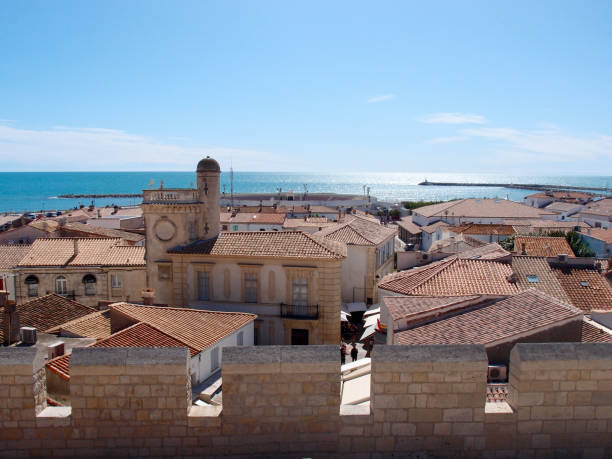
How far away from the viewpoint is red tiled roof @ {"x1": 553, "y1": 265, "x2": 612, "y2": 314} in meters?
21.8

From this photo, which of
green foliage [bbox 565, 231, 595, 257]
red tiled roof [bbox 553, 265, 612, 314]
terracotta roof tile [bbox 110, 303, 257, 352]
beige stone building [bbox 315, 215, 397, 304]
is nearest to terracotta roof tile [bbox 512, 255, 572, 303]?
red tiled roof [bbox 553, 265, 612, 314]

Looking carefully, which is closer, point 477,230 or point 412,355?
point 412,355

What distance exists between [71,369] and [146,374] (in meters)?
0.98

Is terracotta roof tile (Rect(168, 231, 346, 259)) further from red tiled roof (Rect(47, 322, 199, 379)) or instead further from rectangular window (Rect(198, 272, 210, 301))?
red tiled roof (Rect(47, 322, 199, 379))

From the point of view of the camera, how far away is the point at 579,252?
1572 inches

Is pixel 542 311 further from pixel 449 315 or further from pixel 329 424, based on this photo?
pixel 329 424

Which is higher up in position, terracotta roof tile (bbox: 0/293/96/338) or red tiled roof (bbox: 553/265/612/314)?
red tiled roof (bbox: 553/265/612/314)

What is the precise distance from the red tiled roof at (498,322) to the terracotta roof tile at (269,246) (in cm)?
1126

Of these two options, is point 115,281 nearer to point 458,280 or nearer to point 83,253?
point 83,253

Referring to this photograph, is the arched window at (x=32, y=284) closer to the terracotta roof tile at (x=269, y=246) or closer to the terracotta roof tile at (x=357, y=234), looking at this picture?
the terracotta roof tile at (x=269, y=246)

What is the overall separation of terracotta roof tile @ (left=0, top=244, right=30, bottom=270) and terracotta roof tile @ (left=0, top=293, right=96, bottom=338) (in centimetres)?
1342

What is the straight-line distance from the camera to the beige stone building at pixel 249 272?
26219mm

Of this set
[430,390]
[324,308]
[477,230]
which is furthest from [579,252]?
[430,390]

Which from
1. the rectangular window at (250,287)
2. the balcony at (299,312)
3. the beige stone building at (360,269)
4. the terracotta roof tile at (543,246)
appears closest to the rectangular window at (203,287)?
the rectangular window at (250,287)
